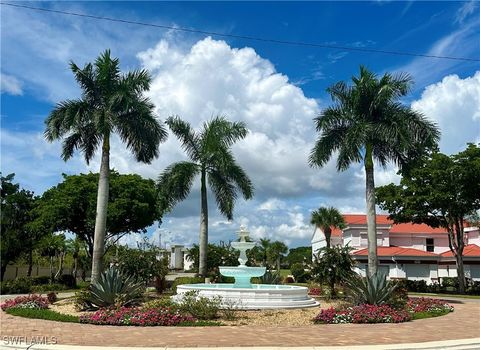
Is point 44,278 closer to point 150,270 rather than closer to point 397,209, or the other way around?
point 150,270

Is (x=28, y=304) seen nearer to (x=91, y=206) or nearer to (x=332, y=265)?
(x=332, y=265)

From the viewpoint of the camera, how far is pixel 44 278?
39.1 meters

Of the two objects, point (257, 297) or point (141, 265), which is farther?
point (141, 265)

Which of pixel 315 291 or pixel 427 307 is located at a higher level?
pixel 315 291

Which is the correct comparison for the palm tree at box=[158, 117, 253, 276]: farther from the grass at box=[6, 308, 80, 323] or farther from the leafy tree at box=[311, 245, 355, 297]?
the grass at box=[6, 308, 80, 323]

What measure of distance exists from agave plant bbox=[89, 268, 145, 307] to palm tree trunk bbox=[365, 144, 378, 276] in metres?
11.0

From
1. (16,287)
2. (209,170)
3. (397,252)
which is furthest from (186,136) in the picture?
(397,252)

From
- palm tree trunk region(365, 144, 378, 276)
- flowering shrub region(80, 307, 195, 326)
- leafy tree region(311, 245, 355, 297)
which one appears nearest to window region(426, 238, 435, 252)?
palm tree trunk region(365, 144, 378, 276)

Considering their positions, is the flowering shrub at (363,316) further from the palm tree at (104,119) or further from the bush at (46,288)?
the bush at (46,288)

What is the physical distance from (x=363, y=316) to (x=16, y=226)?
31.6 m

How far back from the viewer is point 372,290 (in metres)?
17.1

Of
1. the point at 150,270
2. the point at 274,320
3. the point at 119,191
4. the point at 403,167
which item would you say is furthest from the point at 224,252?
the point at 274,320

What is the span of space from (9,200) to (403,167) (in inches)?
1138

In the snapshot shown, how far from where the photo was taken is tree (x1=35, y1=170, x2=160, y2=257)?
3438cm
